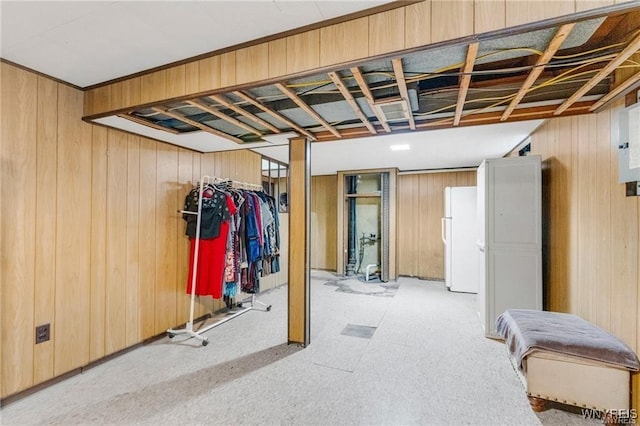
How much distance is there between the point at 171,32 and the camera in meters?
1.58

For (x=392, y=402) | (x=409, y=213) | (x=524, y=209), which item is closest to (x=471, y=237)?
(x=409, y=213)

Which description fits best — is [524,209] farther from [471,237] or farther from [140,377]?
[140,377]

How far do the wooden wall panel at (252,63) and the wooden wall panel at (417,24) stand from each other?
2.58 ft

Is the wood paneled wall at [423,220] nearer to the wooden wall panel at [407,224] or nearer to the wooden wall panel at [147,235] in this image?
the wooden wall panel at [407,224]

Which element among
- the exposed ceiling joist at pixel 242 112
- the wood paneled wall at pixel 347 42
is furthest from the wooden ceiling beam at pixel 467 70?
the exposed ceiling joist at pixel 242 112

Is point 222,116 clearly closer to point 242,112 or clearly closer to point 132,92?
point 242,112

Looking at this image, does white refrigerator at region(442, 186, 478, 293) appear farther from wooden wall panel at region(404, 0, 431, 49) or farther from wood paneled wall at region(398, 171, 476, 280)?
wooden wall panel at region(404, 0, 431, 49)

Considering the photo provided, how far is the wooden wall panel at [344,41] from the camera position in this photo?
4.75 ft

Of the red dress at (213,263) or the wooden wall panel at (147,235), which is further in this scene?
the red dress at (213,263)

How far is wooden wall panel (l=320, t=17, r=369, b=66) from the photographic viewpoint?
57.1 inches

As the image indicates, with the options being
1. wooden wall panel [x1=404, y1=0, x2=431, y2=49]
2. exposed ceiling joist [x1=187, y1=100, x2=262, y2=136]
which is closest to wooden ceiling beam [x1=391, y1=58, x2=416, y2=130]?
wooden wall panel [x1=404, y1=0, x2=431, y2=49]

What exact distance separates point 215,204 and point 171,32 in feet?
5.97

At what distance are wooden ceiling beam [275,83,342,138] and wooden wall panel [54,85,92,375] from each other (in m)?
1.82

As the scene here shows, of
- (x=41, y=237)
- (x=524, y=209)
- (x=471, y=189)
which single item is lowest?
(x=41, y=237)
